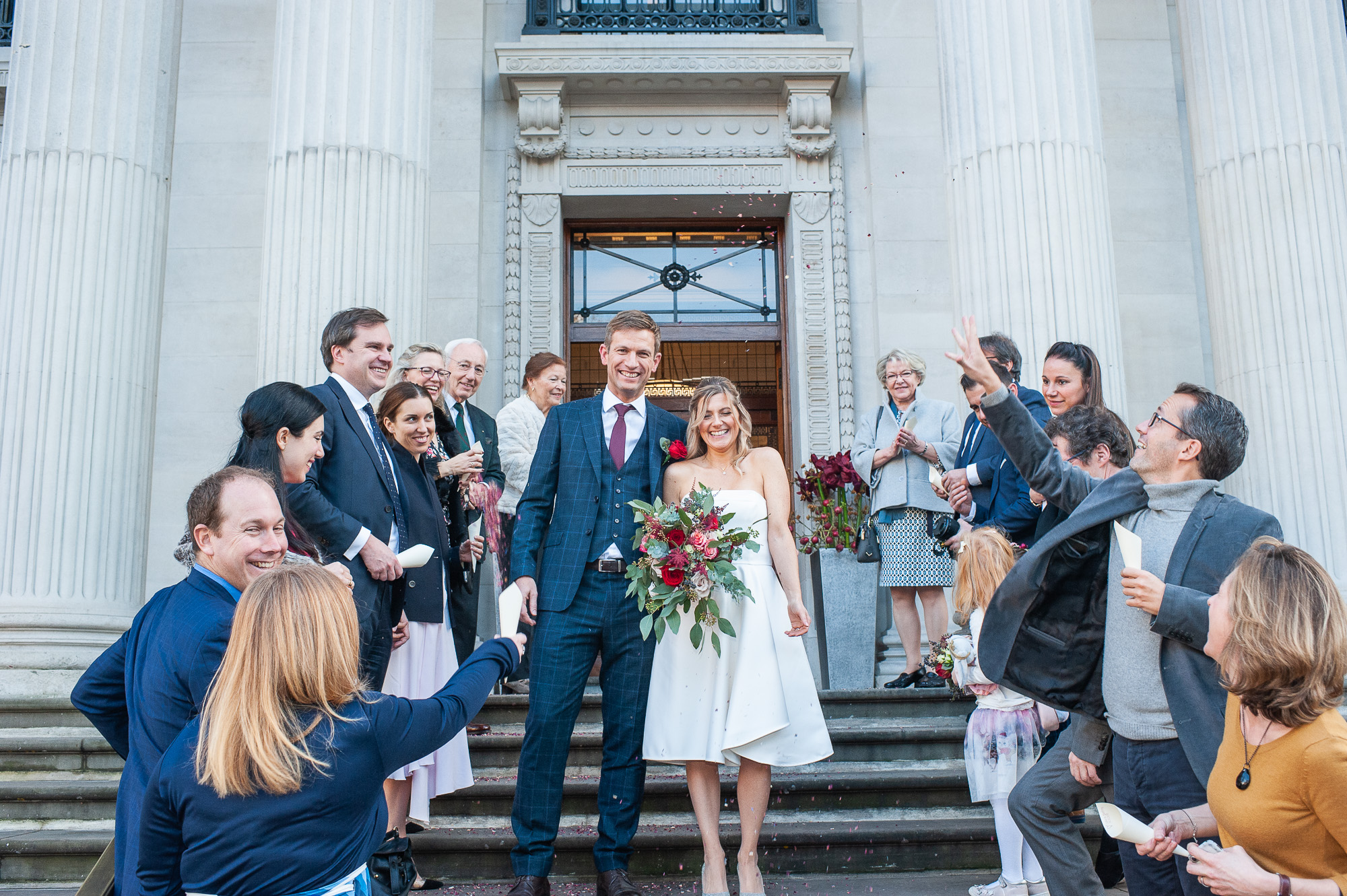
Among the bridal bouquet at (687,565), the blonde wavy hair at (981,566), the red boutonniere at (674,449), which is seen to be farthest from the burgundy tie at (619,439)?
the blonde wavy hair at (981,566)

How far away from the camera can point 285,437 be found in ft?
12.3

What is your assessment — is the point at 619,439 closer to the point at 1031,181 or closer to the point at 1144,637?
the point at 1144,637

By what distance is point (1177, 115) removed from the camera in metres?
9.96

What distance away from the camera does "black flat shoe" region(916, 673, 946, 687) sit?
6586mm

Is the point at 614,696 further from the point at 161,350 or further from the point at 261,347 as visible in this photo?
the point at 161,350

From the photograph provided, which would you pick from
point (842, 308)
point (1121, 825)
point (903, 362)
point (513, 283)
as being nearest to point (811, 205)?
point (842, 308)

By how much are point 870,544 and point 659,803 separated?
2.60m

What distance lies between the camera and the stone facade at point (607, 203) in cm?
718

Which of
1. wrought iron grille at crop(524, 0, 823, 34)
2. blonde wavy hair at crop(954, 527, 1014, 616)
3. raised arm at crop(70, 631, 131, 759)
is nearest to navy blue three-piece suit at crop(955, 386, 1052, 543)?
blonde wavy hair at crop(954, 527, 1014, 616)

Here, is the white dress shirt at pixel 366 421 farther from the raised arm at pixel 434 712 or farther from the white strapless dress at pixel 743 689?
the raised arm at pixel 434 712

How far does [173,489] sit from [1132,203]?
8.79 meters

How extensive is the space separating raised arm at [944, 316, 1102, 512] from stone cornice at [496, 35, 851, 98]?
265 inches

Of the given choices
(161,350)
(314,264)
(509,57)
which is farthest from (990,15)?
(161,350)

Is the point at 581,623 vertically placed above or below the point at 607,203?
below
